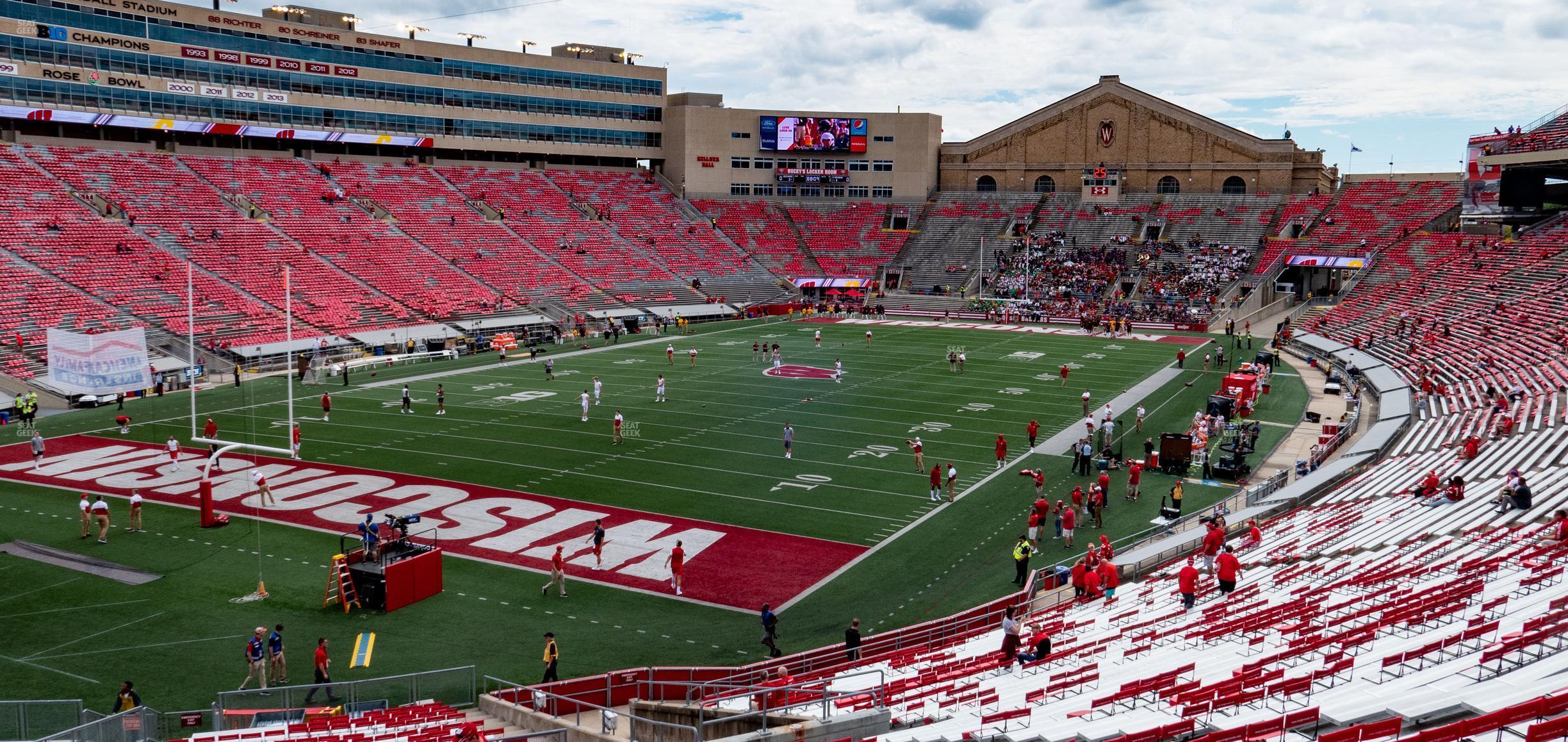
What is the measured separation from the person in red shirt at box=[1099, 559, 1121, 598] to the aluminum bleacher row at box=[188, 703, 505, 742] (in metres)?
10.2

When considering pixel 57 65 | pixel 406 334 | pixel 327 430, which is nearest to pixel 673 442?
pixel 327 430

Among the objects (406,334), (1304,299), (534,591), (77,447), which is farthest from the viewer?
(1304,299)

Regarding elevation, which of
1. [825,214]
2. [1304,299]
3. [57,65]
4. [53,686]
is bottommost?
[53,686]

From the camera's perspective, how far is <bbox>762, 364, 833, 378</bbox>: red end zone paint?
45.2 m

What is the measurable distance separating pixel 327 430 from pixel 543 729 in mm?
22650

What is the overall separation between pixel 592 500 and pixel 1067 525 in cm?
1093

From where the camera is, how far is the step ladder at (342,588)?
1892 centimetres

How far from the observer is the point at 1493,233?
195 ft

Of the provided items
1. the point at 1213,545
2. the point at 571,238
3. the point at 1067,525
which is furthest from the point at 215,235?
the point at 1213,545

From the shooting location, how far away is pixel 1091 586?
19.0m

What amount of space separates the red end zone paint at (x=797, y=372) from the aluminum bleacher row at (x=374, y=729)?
103 ft

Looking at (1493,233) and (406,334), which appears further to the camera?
(1493,233)

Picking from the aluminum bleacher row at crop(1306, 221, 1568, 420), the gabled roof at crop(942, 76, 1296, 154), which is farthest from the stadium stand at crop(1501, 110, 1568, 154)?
the gabled roof at crop(942, 76, 1296, 154)

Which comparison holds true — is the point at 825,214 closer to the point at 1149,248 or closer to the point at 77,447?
the point at 1149,248
